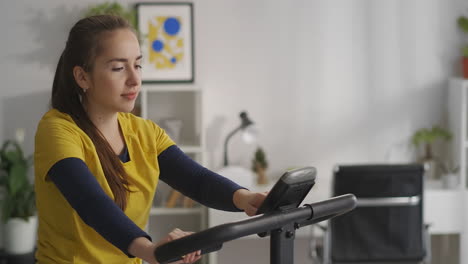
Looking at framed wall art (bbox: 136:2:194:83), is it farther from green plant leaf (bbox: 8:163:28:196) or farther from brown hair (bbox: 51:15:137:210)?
brown hair (bbox: 51:15:137:210)

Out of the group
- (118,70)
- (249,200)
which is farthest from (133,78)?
(249,200)

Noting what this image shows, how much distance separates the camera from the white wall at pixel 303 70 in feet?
15.1

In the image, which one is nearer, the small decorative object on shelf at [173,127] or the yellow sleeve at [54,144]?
the yellow sleeve at [54,144]

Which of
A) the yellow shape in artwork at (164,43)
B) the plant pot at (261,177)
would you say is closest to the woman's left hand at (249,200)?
the plant pot at (261,177)

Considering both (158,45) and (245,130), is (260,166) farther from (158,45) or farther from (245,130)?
(158,45)

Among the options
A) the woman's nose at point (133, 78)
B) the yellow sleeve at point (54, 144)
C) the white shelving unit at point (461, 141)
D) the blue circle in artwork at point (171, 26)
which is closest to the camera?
the yellow sleeve at point (54, 144)

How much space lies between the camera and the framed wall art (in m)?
4.53

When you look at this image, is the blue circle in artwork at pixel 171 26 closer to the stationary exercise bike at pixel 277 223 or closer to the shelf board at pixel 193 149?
the shelf board at pixel 193 149

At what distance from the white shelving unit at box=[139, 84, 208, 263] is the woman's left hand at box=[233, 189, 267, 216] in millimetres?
2730

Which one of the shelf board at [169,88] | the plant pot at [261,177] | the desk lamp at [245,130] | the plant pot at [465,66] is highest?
the plant pot at [465,66]

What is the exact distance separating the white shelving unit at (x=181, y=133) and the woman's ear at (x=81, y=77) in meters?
2.71

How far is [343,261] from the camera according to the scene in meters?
3.73

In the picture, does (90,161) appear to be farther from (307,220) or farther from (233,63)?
(233,63)

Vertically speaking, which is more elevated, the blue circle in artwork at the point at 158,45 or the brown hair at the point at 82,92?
the blue circle in artwork at the point at 158,45
